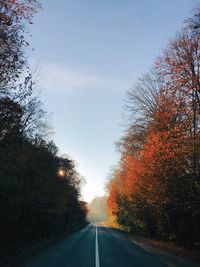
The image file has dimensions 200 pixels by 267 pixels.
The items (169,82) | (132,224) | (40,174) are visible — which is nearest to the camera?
(169,82)

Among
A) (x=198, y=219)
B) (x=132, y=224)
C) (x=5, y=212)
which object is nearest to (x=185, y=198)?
(x=198, y=219)

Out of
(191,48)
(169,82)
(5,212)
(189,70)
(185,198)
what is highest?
(191,48)

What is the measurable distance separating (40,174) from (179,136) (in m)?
14.2

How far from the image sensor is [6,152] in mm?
21266

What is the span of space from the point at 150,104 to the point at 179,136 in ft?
48.8

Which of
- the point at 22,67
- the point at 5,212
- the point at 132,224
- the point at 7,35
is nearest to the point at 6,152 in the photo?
the point at 5,212

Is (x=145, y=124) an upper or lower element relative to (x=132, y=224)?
upper

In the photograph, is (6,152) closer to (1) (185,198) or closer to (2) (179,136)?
(2) (179,136)

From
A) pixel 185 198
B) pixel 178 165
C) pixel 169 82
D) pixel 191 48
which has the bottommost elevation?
pixel 185 198

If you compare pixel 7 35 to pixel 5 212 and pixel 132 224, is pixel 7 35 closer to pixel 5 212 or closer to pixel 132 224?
pixel 5 212

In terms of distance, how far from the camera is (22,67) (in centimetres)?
1280

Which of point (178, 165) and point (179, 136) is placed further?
point (178, 165)

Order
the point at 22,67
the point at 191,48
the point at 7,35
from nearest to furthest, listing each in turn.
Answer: the point at 7,35 → the point at 22,67 → the point at 191,48

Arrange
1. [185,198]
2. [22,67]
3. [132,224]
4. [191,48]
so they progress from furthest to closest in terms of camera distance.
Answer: [132,224]
[185,198]
[191,48]
[22,67]
